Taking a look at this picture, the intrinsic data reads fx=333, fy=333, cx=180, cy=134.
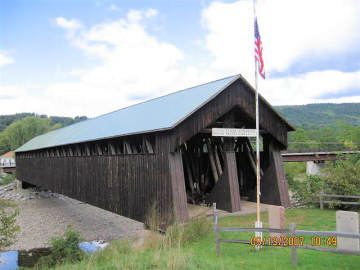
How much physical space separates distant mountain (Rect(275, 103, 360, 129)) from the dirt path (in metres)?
106

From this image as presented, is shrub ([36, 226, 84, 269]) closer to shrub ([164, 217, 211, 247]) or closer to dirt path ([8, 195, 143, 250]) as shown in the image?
shrub ([164, 217, 211, 247])

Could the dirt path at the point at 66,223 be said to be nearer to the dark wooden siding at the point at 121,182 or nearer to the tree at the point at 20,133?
the dark wooden siding at the point at 121,182

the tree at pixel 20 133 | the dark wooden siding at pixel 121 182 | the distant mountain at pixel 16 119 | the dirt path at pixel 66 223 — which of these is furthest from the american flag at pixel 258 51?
the distant mountain at pixel 16 119

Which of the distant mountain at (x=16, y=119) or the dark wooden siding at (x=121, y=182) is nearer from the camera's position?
the dark wooden siding at (x=121, y=182)

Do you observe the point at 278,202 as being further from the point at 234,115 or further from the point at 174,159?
the point at 174,159

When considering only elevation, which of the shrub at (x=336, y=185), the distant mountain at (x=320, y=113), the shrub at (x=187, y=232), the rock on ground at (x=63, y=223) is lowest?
the rock on ground at (x=63, y=223)

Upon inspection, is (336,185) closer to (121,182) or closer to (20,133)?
(121,182)

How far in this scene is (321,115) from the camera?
131875 mm

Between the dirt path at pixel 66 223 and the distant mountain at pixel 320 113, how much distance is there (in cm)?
10598

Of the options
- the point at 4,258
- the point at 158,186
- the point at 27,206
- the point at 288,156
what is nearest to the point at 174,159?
the point at 158,186

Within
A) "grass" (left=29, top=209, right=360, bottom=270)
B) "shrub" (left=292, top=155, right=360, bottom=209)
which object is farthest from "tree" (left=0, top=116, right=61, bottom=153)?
"grass" (left=29, top=209, right=360, bottom=270)

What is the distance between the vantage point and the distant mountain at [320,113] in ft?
402

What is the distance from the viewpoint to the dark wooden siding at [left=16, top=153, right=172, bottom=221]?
10.7m

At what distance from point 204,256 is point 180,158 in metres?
4.23
